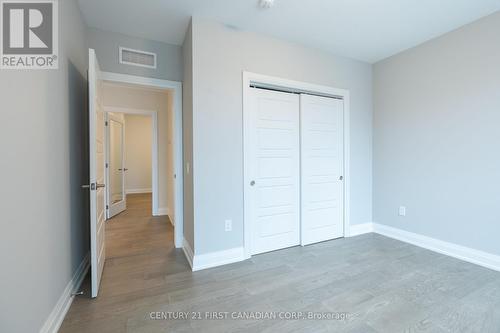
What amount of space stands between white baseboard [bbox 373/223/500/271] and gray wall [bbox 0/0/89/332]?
396 centimetres

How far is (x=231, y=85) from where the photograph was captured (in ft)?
8.42

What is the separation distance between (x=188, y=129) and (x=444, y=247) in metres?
3.48

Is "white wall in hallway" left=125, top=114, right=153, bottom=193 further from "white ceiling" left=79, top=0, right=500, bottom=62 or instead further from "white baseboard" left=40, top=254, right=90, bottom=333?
"white baseboard" left=40, top=254, right=90, bottom=333

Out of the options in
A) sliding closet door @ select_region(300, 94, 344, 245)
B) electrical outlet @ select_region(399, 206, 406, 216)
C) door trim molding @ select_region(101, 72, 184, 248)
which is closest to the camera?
A: door trim molding @ select_region(101, 72, 184, 248)

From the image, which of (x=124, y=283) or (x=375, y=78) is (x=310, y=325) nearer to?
(x=124, y=283)

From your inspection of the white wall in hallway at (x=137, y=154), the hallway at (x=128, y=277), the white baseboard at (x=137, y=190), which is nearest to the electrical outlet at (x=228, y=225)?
the hallway at (x=128, y=277)

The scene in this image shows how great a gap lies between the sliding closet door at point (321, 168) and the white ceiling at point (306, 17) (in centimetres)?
85

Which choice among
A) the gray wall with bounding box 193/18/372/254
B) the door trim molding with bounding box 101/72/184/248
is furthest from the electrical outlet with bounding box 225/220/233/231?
the door trim molding with bounding box 101/72/184/248

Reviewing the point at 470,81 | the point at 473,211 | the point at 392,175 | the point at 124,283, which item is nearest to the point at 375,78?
the point at 470,81

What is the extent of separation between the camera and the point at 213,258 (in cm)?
248

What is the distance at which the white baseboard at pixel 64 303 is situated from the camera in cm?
147

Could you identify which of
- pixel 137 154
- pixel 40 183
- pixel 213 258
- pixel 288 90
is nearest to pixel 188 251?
pixel 213 258

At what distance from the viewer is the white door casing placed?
14.9 feet

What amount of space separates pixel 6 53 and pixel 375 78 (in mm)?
4194
